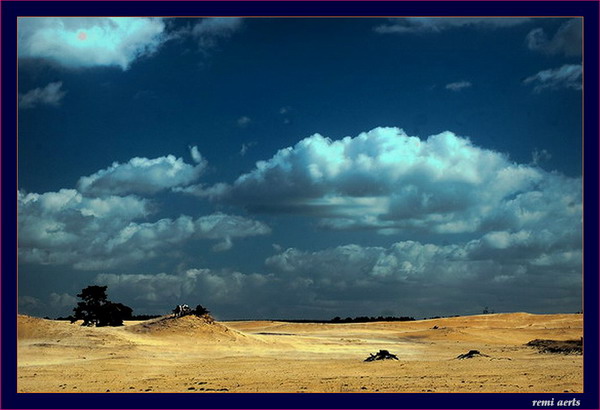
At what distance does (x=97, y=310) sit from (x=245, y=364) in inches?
781

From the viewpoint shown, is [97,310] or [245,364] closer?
[245,364]

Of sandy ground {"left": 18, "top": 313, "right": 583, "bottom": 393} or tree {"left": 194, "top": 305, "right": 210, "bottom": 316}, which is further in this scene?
tree {"left": 194, "top": 305, "right": 210, "bottom": 316}

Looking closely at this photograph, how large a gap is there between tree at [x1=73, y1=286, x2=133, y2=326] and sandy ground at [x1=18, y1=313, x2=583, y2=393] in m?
3.63

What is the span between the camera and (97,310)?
50.3 metres

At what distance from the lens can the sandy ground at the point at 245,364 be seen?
24641 millimetres

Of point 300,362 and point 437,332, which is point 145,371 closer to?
point 300,362

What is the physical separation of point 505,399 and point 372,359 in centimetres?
1625

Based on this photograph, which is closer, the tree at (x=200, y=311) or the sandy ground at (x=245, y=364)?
the sandy ground at (x=245, y=364)

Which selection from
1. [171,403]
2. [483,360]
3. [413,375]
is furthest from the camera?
[483,360]

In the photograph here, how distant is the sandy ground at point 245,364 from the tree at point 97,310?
3.63 m

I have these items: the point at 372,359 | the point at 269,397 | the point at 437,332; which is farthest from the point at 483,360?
the point at 437,332

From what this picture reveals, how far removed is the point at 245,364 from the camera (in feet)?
112

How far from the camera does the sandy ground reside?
970 inches

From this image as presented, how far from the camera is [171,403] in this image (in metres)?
18.8
